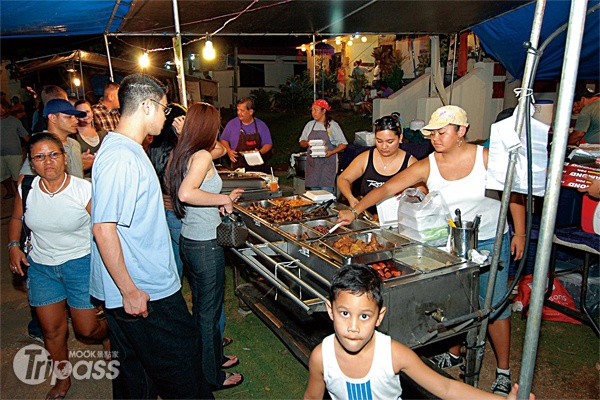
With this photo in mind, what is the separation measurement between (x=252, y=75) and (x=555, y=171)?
28.4m

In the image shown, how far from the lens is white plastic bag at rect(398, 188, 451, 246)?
2918mm

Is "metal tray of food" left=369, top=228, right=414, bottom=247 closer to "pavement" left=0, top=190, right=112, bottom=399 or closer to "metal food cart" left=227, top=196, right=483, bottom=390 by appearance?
"metal food cart" left=227, top=196, right=483, bottom=390

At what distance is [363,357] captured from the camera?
1951mm

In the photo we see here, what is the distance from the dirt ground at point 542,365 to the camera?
131 inches

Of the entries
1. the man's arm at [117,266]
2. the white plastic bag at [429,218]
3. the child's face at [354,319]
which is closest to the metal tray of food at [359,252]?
the white plastic bag at [429,218]

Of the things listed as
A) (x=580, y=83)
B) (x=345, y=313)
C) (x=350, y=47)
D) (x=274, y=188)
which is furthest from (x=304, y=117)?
(x=345, y=313)

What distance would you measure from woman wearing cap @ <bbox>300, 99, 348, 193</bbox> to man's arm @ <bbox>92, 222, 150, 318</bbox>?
175 inches

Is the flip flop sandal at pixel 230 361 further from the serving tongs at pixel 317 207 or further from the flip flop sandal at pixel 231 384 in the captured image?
the serving tongs at pixel 317 207

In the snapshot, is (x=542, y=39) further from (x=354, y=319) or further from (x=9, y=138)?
(x=9, y=138)

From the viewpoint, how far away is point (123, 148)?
2203 millimetres

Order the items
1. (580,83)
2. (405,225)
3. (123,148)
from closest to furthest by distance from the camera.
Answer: (123,148) → (405,225) → (580,83)

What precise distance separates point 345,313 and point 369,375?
0.31 metres

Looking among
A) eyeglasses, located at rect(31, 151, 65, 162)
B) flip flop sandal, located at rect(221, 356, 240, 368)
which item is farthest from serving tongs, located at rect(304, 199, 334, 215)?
eyeglasses, located at rect(31, 151, 65, 162)

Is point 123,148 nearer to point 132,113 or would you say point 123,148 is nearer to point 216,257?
point 132,113
